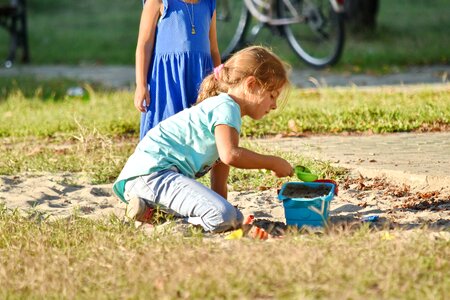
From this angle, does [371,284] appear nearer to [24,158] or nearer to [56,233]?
[56,233]

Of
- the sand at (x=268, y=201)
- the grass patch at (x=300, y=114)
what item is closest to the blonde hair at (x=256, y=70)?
the sand at (x=268, y=201)

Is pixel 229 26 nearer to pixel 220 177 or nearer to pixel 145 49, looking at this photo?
pixel 145 49

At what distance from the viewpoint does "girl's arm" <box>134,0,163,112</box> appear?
18.3 ft

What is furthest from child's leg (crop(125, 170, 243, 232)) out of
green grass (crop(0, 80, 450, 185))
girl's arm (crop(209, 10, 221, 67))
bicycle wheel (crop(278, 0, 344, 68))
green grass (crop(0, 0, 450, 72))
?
green grass (crop(0, 0, 450, 72))

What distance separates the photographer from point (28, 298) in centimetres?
371

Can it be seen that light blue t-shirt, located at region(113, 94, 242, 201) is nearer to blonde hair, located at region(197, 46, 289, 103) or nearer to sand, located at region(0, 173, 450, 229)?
blonde hair, located at region(197, 46, 289, 103)

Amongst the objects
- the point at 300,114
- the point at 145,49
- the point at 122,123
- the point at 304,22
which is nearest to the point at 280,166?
the point at 145,49

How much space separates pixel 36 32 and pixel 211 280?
13.3 metres

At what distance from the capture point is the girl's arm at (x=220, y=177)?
5.39 metres

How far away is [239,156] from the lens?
475 centimetres

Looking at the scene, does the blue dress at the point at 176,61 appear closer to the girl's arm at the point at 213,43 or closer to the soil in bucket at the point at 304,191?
the girl's arm at the point at 213,43

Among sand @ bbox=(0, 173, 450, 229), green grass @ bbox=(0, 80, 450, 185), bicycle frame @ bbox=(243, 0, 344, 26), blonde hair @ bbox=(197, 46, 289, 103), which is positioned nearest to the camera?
blonde hair @ bbox=(197, 46, 289, 103)

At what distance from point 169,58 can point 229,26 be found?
33.1ft

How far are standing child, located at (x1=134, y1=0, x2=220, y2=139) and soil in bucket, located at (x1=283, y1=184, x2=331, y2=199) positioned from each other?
95 centimetres
